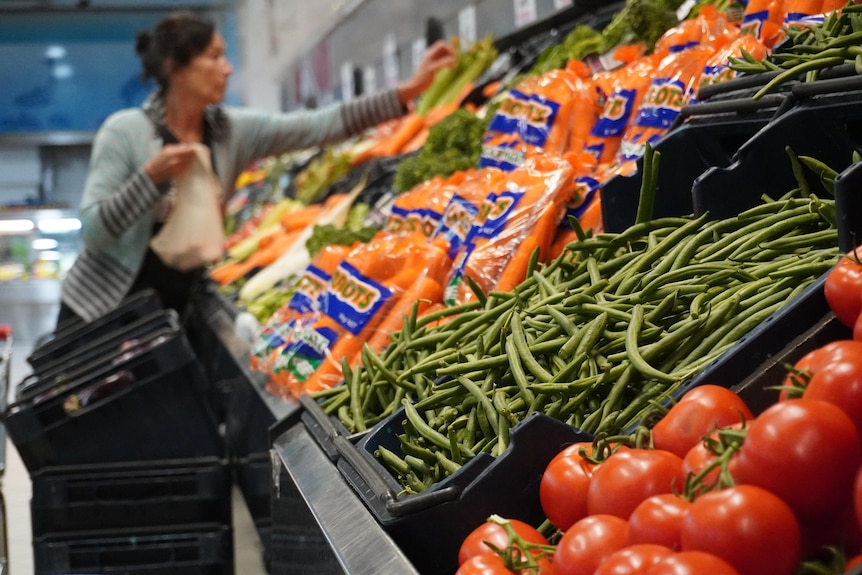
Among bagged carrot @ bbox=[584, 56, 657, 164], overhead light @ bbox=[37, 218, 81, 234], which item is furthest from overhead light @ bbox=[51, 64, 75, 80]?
bagged carrot @ bbox=[584, 56, 657, 164]

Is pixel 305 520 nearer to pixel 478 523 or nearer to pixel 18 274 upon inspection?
pixel 478 523

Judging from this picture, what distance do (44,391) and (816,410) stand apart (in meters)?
2.79

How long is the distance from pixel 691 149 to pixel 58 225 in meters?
9.37

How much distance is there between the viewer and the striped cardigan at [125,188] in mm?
4348

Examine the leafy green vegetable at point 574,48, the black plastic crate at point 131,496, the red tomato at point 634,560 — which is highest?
the leafy green vegetable at point 574,48

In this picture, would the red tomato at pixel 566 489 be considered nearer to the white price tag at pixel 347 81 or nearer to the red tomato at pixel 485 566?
the red tomato at pixel 485 566

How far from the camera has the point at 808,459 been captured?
0.96m

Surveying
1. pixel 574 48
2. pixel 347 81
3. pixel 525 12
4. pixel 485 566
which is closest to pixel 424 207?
pixel 574 48

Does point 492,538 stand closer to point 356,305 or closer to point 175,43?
point 356,305

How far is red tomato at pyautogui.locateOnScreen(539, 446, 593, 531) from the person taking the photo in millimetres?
1304

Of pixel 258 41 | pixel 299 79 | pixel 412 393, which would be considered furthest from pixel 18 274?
pixel 412 393

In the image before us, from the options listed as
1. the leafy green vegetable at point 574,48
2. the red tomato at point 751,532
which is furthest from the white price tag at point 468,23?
the red tomato at point 751,532

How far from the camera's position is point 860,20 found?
1922mm

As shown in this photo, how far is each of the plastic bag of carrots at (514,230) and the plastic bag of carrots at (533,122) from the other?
339 mm
